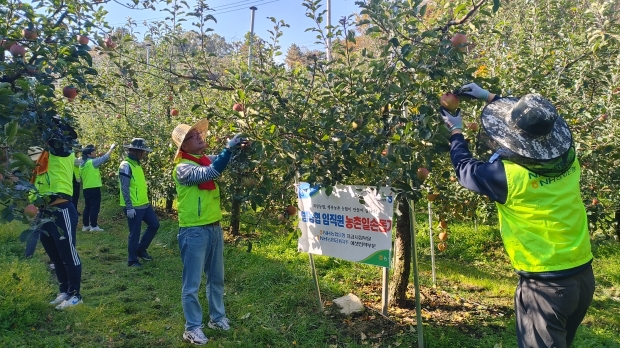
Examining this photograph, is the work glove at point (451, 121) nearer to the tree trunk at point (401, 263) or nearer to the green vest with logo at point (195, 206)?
the tree trunk at point (401, 263)

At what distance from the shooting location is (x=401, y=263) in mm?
3898

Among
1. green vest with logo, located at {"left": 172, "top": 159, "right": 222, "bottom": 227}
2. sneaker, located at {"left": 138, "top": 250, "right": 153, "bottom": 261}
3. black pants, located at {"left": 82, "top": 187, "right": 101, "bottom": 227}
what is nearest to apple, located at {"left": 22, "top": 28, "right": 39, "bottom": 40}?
green vest with logo, located at {"left": 172, "top": 159, "right": 222, "bottom": 227}

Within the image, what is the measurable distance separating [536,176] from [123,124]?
8.54 meters

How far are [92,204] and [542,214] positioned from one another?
7675 mm

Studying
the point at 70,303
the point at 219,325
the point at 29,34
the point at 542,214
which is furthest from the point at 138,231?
the point at 542,214

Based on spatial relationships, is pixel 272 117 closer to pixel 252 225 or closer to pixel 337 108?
pixel 337 108

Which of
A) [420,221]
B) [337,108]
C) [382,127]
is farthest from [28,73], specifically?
[420,221]

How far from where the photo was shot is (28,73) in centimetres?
269

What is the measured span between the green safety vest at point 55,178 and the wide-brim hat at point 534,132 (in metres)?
3.68

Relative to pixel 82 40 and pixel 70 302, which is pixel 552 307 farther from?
pixel 70 302

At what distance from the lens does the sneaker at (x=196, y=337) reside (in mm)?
3354

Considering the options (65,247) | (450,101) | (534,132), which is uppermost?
(450,101)

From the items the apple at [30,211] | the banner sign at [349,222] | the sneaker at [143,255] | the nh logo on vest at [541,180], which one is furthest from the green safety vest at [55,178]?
the nh logo on vest at [541,180]

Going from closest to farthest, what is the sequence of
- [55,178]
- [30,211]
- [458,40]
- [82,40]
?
[458,40] → [30,211] → [82,40] → [55,178]
